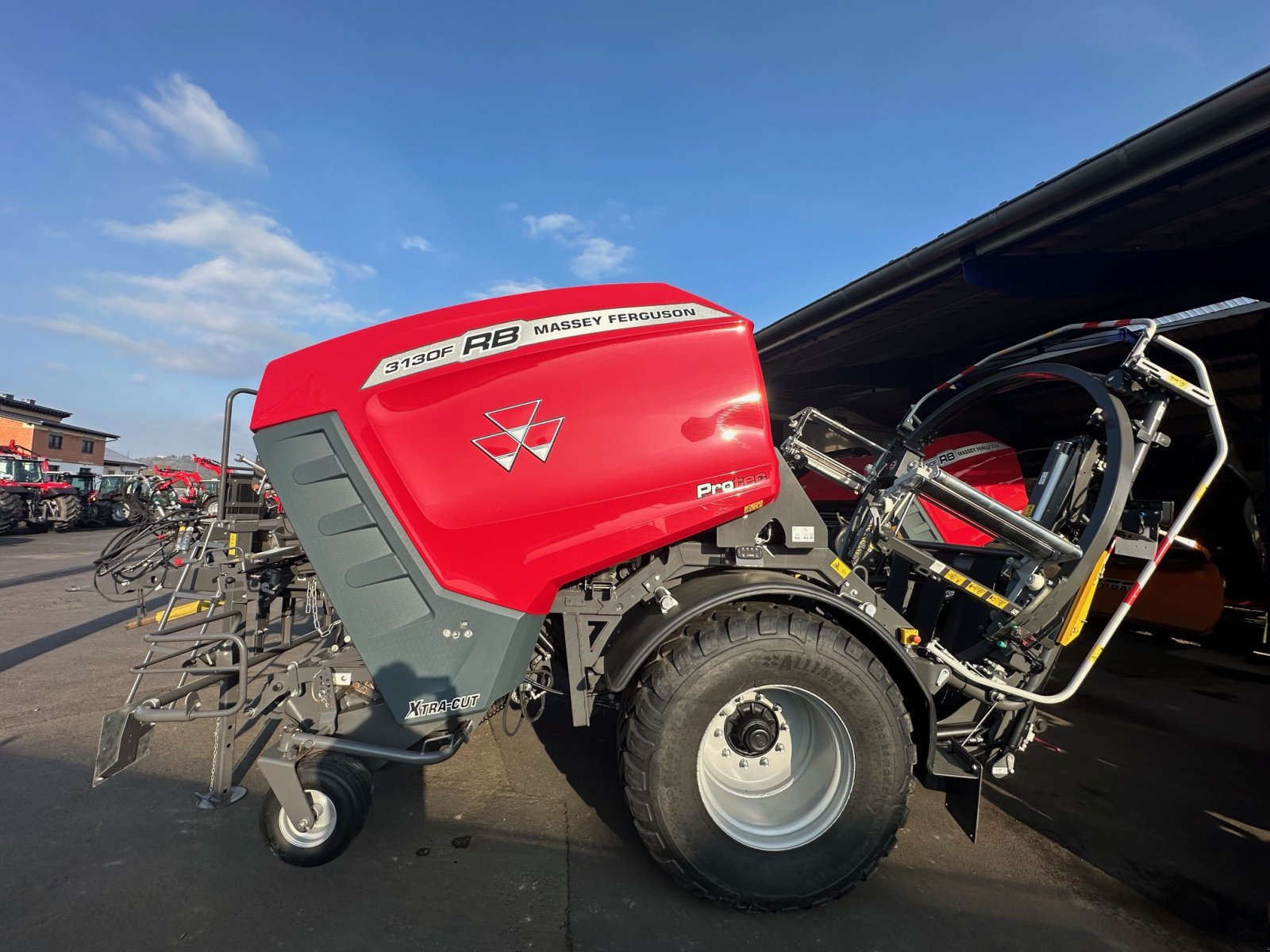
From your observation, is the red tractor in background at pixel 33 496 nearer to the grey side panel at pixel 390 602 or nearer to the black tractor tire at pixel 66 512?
the black tractor tire at pixel 66 512

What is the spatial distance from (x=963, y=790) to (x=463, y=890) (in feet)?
7.02

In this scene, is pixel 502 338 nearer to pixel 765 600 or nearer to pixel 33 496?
pixel 765 600

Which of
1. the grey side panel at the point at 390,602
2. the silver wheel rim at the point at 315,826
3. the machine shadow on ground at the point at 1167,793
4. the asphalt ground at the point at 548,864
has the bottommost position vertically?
the machine shadow on ground at the point at 1167,793

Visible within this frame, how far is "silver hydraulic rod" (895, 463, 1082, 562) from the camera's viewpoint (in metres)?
2.45

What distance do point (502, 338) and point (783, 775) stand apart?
2.22m

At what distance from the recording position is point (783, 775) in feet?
8.82

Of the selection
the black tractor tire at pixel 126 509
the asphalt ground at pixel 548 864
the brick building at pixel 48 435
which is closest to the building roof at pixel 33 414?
the brick building at pixel 48 435

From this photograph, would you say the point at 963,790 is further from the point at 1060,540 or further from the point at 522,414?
the point at 522,414

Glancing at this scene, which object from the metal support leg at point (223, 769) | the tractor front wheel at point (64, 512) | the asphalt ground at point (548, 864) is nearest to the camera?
the asphalt ground at point (548, 864)

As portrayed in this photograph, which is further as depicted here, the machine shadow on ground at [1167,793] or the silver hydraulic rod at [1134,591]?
the machine shadow on ground at [1167,793]

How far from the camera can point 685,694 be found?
2.30m

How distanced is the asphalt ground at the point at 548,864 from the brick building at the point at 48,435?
119ft

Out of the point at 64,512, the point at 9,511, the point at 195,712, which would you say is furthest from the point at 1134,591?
the point at 64,512

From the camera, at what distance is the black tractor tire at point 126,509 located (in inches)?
667
